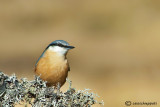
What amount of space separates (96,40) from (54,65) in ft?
32.1

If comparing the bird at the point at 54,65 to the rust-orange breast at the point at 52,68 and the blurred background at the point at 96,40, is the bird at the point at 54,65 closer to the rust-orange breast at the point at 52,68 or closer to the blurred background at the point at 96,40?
the rust-orange breast at the point at 52,68

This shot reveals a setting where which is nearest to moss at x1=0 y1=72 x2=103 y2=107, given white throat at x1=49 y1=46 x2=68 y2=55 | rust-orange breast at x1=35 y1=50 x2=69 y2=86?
rust-orange breast at x1=35 y1=50 x2=69 y2=86

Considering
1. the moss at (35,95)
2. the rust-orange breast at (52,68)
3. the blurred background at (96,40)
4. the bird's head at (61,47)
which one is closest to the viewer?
the moss at (35,95)

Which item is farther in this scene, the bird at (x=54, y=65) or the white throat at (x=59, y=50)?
the white throat at (x=59, y=50)

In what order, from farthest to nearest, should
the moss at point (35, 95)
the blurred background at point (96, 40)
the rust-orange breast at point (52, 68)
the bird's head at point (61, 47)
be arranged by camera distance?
the blurred background at point (96, 40) < the bird's head at point (61, 47) < the rust-orange breast at point (52, 68) < the moss at point (35, 95)

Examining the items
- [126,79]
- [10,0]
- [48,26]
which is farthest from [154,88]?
[10,0]

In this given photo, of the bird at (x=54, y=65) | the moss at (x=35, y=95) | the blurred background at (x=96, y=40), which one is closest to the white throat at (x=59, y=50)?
the bird at (x=54, y=65)

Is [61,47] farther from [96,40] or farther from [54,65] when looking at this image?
[96,40]

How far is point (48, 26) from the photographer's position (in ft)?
55.2

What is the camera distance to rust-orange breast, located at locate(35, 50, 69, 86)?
4785 mm

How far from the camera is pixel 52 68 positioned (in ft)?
15.8

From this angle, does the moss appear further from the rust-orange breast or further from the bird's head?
the bird's head

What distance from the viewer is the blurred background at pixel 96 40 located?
30.7 ft

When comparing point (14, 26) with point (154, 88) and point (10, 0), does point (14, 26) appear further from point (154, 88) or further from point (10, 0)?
point (154, 88)
